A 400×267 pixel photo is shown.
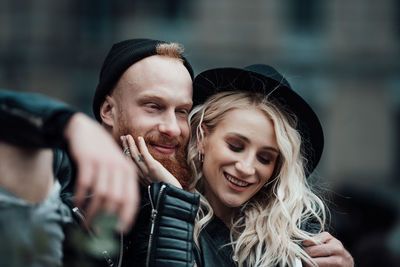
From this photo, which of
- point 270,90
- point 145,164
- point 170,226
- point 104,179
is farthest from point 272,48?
point 104,179

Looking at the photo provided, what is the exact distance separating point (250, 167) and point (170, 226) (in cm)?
51

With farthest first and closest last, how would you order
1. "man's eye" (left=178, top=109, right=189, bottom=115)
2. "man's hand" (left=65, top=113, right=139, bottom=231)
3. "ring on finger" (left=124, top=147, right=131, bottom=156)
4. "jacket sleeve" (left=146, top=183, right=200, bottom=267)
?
"man's eye" (left=178, top=109, right=189, bottom=115), "ring on finger" (left=124, top=147, right=131, bottom=156), "jacket sleeve" (left=146, top=183, right=200, bottom=267), "man's hand" (left=65, top=113, right=139, bottom=231)

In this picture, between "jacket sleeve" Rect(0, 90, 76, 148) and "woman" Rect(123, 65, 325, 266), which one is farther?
"woman" Rect(123, 65, 325, 266)

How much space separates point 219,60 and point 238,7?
1458mm

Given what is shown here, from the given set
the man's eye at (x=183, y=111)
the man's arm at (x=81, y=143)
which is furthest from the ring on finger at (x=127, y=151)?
the man's arm at (x=81, y=143)

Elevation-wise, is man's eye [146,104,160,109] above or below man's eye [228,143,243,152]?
above

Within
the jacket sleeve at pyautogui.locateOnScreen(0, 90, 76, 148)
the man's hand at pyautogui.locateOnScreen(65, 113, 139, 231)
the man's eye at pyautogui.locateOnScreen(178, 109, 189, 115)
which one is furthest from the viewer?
the man's eye at pyautogui.locateOnScreen(178, 109, 189, 115)

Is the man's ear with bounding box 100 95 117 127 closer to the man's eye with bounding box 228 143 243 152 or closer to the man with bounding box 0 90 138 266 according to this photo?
the man's eye with bounding box 228 143 243 152

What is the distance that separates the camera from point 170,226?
8.90 feet

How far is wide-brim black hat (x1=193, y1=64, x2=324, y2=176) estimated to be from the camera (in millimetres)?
3219

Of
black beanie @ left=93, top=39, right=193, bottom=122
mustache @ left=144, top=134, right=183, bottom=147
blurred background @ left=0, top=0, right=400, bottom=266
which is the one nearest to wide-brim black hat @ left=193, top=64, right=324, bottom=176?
black beanie @ left=93, top=39, right=193, bottom=122

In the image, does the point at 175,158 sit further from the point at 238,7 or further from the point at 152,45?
the point at 238,7

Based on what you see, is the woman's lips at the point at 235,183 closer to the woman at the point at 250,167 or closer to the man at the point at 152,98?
the woman at the point at 250,167

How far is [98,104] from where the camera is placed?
3283mm
